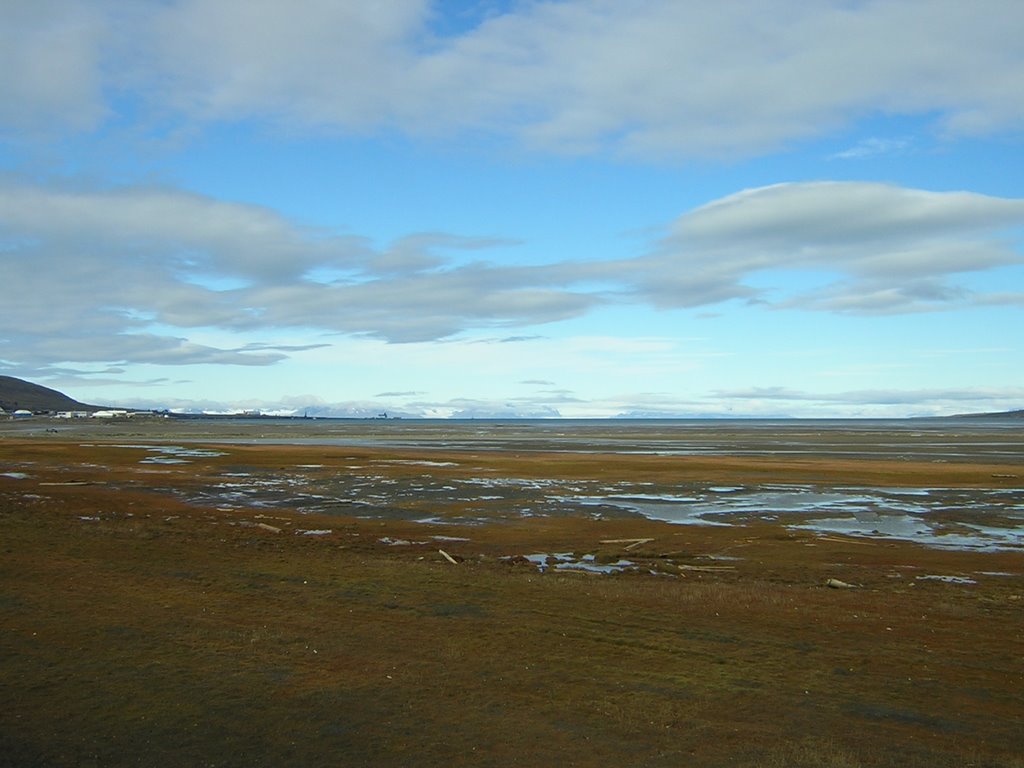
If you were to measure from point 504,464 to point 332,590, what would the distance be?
3424 cm

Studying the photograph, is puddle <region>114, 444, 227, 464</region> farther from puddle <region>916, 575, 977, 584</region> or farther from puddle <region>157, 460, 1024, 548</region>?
puddle <region>916, 575, 977, 584</region>

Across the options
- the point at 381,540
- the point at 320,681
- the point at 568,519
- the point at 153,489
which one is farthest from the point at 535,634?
the point at 153,489

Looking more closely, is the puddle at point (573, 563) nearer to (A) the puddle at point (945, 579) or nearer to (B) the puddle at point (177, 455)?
(A) the puddle at point (945, 579)

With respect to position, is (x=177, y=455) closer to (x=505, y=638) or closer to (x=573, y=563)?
(x=573, y=563)

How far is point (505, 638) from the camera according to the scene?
35.3ft

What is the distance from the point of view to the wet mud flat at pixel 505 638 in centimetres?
746

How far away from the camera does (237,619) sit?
11344mm

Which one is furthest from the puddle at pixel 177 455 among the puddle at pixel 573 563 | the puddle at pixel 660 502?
the puddle at pixel 573 563

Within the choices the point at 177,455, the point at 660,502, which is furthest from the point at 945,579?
the point at 177,455

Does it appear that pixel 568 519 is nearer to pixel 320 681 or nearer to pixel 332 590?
pixel 332 590

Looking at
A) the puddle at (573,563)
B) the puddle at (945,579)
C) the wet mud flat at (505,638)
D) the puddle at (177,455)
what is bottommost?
the puddle at (945,579)

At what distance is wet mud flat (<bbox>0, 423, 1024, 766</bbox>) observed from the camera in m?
7.46

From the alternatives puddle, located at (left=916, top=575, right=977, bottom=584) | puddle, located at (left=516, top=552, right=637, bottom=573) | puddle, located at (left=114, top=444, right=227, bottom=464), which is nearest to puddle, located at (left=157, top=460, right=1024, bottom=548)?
puddle, located at (left=916, top=575, right=977, bottom=584)

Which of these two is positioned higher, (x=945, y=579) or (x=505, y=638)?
(x=505, y=638)
